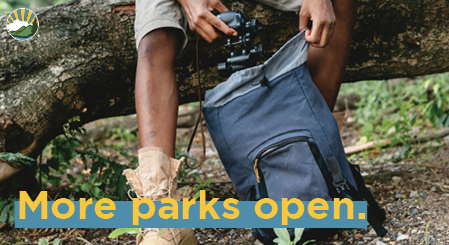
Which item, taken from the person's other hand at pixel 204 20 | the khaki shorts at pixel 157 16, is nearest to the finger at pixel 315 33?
the person's other hand at pixel 204 20

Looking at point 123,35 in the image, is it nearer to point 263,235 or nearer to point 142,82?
point 142,82

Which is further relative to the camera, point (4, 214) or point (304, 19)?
point (4, 214)

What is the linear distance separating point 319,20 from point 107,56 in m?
1.17

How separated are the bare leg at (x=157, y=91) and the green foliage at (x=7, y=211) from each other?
99 centimetres

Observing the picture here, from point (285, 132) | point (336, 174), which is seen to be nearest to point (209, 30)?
point (285, 132)

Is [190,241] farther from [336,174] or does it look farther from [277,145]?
[336,174]

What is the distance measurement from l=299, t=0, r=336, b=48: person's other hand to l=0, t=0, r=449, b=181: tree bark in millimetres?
415

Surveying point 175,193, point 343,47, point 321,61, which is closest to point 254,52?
point 321,61

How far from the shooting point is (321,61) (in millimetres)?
1742

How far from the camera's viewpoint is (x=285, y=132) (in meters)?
1.50

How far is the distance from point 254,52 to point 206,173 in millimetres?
1594

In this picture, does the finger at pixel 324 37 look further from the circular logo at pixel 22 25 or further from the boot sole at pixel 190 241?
the circular logo at pixel 22 25

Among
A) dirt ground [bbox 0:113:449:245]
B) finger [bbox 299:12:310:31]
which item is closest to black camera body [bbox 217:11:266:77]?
finger [bbox 299:12:310:31]

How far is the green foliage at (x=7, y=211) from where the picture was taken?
1.89 m
